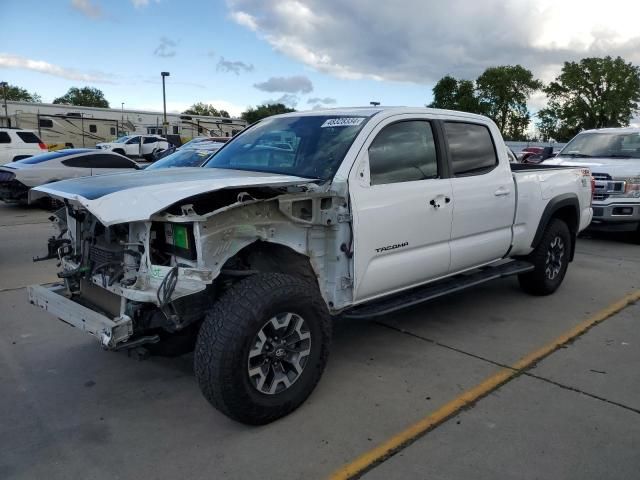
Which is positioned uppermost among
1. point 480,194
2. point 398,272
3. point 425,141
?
point 425,141

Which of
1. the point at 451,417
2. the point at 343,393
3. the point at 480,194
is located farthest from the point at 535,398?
the point at 480,194

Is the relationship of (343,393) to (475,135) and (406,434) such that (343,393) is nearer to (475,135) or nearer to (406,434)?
(406,434)

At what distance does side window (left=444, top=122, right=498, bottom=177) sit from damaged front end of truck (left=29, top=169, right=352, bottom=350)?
4.81 ft

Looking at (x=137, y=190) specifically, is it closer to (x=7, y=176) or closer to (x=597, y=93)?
(x=7, y=176)

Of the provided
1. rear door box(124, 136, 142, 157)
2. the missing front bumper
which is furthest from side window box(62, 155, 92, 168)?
rear door box(124, 136, 142, 157)

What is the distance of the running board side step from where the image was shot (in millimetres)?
3896

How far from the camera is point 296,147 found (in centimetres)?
427

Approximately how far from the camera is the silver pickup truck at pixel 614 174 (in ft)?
29.9

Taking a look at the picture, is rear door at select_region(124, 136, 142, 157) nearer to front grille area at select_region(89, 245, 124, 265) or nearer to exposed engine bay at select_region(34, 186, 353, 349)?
exposed engine bay at select_region(34, 186, 353, 349)

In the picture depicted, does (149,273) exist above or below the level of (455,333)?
above

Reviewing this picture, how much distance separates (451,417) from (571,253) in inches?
140

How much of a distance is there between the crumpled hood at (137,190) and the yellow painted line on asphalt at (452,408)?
1634mm

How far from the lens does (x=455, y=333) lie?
489 centimetres

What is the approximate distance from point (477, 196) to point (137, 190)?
2.87 m
